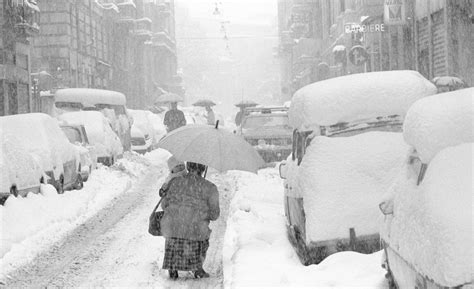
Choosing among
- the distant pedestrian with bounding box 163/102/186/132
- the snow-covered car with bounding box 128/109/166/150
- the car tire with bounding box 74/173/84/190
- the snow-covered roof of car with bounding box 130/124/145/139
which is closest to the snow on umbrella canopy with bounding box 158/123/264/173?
the car tire with bounding box 74/173/84/190

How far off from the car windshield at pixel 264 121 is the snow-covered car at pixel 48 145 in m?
5.22

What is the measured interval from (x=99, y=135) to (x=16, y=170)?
30.8 feet

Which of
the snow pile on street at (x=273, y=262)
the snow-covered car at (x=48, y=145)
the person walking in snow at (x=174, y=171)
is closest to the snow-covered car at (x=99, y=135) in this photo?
the snow-covered car at (x=48, y=145)

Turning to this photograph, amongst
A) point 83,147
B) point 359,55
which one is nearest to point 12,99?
point 359,55

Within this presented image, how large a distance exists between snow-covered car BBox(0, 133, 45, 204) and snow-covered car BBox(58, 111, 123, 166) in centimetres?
746

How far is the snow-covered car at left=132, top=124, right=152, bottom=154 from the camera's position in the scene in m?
29.2

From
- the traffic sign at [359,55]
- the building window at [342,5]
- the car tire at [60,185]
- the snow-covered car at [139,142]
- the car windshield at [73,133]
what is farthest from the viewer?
the building window at [342,5]

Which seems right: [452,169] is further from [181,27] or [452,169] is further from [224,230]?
[181,27]

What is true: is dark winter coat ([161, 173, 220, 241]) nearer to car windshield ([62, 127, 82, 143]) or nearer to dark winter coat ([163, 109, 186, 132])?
dark winter coat ([163, 109, 186, 132])

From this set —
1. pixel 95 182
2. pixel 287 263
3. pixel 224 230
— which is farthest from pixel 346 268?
pixel 95 182

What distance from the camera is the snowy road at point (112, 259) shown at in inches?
326

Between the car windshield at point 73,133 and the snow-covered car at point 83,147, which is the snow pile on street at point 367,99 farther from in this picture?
the car windshield at point 73,133

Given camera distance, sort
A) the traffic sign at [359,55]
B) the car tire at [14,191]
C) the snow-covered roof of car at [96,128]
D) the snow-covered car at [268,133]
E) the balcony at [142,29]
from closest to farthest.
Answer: the car tire at [14,191] < the snow-covered car at [268,133] < the snow-covered roof of car at [96,128] < the traffic sign at [359,55] < the balcony at [142,29]

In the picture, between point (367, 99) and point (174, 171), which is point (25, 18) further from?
point (367, 99)
